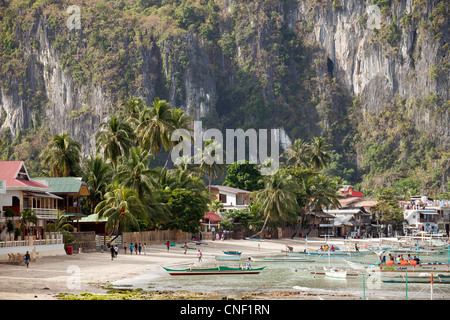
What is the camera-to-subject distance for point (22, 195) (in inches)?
2354

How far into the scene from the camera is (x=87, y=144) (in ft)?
641

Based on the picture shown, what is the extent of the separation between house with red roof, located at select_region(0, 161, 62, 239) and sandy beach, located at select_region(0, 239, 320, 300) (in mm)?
4662

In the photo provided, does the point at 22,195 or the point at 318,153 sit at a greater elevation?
the point at 318,153

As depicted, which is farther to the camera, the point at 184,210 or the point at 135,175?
the point at 184,210

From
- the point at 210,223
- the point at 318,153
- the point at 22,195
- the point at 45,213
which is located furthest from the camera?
the point at 318,153

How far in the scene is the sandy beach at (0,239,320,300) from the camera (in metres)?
38.2

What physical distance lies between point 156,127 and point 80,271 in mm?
39993

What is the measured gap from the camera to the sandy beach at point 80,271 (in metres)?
38.2

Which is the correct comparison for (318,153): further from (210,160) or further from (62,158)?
(62,158)

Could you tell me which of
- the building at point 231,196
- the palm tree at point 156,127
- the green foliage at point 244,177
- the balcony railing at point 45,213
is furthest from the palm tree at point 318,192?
the balcony railing at point 45,213

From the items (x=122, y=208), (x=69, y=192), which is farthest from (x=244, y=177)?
(x=122, y=208)

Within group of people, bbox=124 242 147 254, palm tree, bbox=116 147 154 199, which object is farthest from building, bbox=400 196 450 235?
group of people, bbox=124 242 147 254
